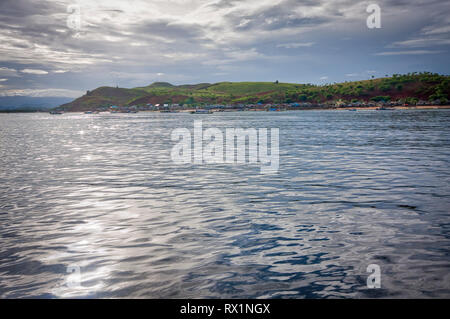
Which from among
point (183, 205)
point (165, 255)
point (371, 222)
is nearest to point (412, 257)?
point (371, 222)

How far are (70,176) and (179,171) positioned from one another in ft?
25.1

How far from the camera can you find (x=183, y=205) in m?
16.5

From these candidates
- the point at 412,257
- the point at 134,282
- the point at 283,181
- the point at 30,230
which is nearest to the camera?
the point at 134,282

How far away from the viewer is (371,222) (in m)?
13.5

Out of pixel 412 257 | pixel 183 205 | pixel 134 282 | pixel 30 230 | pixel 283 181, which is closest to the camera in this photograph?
pixel 134 282

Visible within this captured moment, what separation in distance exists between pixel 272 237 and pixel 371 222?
4.25 metres

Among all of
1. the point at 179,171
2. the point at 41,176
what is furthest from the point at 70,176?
the point at 179,171

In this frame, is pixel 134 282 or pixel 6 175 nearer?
pixel 134 282

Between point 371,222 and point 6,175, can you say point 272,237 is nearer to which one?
point 371,222
